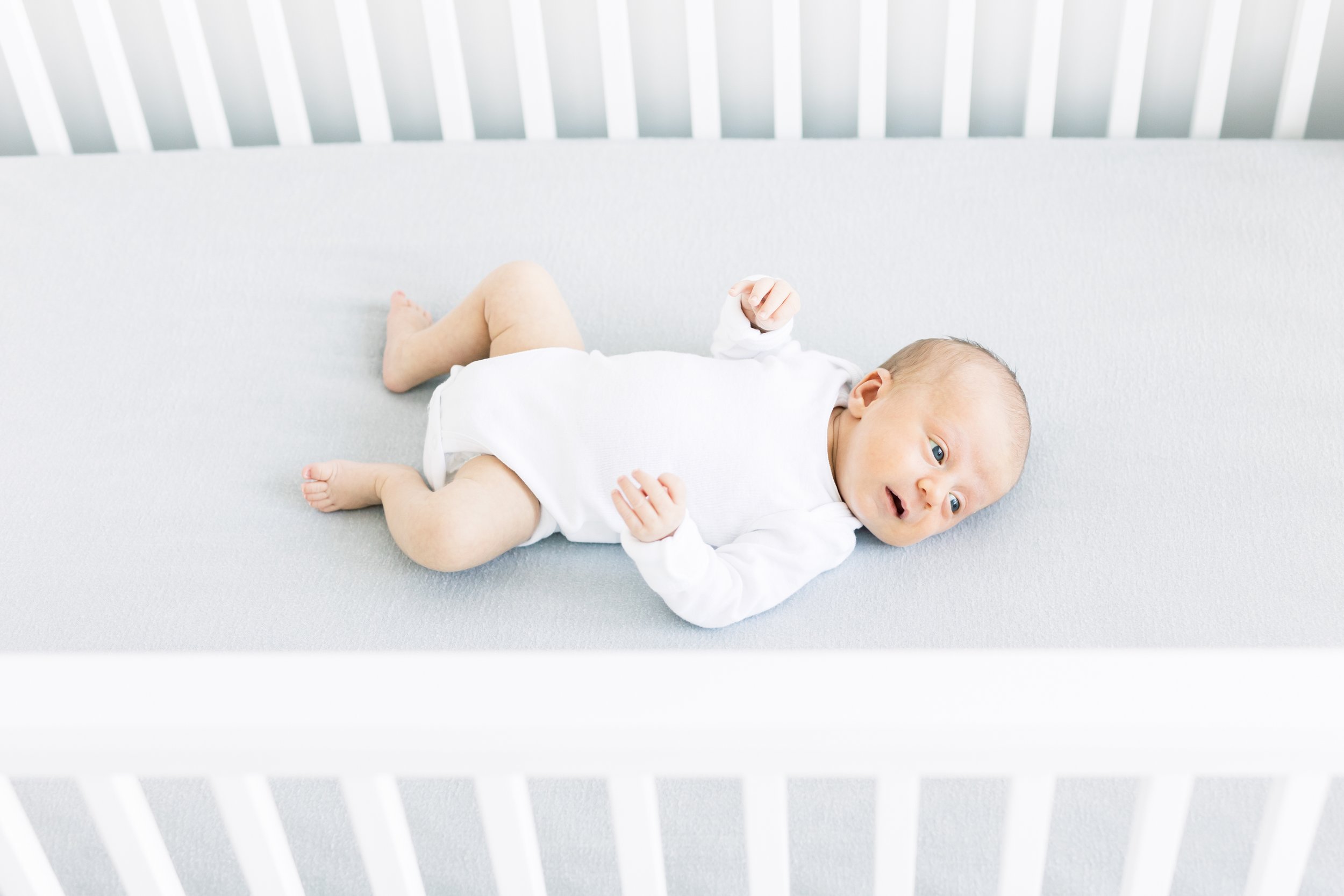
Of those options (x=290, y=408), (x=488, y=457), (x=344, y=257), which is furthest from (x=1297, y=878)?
(x=344, y=257)

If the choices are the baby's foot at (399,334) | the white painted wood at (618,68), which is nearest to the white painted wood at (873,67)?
the white painted wood at (618,68)

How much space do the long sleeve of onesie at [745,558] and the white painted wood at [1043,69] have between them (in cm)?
49

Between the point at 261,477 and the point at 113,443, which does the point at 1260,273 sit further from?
the point at 113,443

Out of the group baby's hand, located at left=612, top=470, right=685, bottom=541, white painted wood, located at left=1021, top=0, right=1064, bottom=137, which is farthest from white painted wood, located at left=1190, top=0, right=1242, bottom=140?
baby's hand, located at left=612, top=470, right=685, bottom=541

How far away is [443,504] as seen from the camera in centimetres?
87

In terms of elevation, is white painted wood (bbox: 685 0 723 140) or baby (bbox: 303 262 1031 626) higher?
white painted wood (bbox: 685 0 723 140)

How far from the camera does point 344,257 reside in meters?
1.17

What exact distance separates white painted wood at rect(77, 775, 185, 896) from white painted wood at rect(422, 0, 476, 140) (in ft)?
3.14

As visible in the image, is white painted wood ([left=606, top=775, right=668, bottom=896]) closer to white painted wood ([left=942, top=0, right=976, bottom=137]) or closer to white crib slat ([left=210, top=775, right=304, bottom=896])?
white crib slat ([left=210, top=775, right=304, bottom=896])

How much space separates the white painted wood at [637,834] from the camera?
0.44 metres

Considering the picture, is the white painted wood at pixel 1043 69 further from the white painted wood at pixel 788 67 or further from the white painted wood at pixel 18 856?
the white painted wood at pixel 18 856

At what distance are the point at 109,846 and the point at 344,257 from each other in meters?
0.80

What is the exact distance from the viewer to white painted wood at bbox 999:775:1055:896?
17.2 inches

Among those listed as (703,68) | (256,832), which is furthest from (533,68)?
(256,832)
